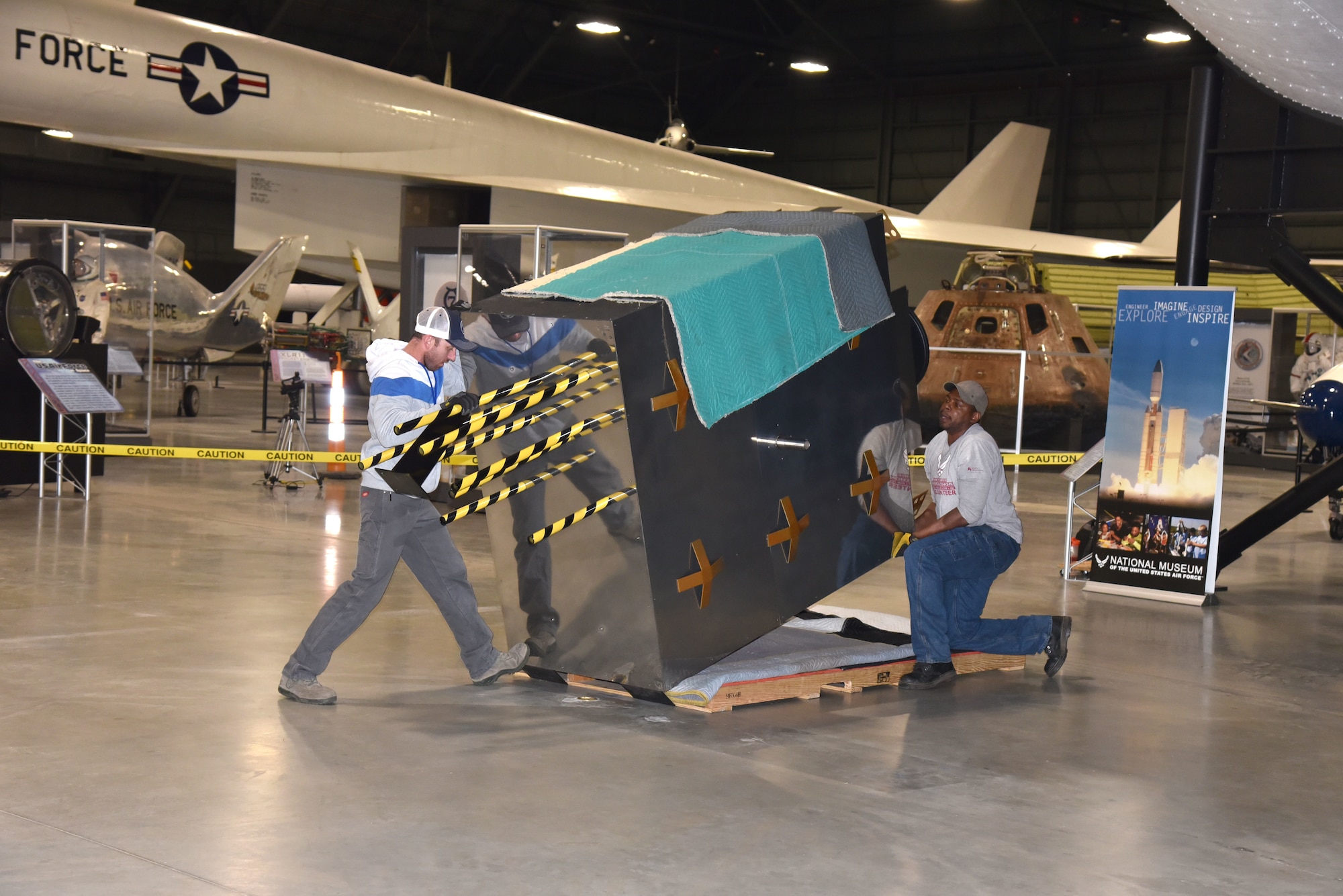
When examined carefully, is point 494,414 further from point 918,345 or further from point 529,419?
point 918,345

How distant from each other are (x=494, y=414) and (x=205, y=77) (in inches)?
540

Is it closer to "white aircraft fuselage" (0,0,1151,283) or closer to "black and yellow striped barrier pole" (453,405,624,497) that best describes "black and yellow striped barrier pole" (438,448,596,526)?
"black and yellow striped barrier pole" (453,405,624,497)

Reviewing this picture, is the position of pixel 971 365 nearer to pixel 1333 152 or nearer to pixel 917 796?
pixel 1333 152

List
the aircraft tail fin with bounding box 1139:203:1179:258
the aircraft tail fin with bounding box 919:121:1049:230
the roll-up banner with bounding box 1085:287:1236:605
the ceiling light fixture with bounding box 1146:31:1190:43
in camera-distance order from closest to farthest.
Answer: the roll-up banner with bounding box 1085:287:1236:605, the aircraft tail fin with bounding box 1139:203:1179:258, the aircraft tail fin with bounding box 919:121:1049:230, the ceiling light fixture with bounding box 1146:31:1190:43

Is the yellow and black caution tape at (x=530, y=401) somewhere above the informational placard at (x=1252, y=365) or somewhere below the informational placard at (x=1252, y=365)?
below

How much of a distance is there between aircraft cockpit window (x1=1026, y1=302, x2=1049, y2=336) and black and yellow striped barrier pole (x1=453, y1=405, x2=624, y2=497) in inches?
604

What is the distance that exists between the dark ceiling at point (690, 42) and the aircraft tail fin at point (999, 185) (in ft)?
24.5

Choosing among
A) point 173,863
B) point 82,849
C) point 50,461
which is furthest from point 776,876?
point 50,461

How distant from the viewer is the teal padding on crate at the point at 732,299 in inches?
214

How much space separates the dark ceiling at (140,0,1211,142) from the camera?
37500 mm

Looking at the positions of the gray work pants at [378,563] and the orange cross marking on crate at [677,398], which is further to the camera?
the gray work pants at [378,563]

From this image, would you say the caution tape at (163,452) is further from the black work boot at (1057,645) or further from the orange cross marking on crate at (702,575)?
the black work boot at (1057,645)

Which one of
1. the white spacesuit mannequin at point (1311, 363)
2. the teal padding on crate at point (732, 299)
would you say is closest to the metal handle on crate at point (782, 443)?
the teal padding on crate at point (732, 299)

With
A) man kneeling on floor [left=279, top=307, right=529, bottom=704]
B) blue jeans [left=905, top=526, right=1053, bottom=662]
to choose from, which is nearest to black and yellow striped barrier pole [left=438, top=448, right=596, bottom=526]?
man kneeling on floor [left=279, top=307, right=529, bottom=704]
